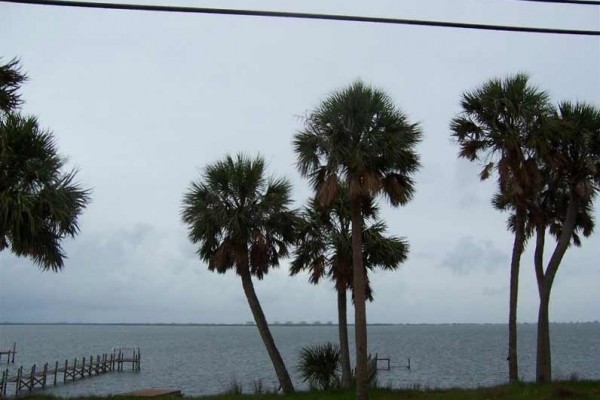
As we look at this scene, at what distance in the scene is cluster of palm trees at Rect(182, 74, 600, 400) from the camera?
1759 centimetres

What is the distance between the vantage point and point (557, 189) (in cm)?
2259

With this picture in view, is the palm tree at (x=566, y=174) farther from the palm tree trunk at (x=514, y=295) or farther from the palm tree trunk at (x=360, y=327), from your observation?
the palm tree trunk at (x=360, y=327)

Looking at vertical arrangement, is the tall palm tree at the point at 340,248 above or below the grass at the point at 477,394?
above

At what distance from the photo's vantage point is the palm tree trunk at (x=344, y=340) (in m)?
21.5

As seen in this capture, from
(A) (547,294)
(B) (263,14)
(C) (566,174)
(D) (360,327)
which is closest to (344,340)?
(D) (360,327)

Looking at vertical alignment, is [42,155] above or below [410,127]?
below

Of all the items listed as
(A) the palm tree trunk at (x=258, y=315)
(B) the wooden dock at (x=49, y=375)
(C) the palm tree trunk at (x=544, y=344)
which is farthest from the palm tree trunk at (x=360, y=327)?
(B) the wooden dock at (x=49, y=375)

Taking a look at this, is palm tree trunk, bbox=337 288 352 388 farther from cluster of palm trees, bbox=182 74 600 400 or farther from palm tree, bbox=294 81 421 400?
palm tree, bbox=294 81 421 400

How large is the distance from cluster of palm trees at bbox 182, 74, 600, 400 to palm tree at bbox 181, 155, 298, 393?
0.04m

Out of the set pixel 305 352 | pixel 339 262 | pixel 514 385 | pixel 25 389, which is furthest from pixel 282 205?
pixel 25 389

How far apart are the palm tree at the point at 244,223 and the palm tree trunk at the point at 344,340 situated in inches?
76.6

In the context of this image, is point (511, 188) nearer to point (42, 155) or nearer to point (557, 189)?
point (557, 189)

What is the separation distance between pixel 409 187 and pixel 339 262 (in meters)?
4.89

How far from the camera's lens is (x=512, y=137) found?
19719 mm
